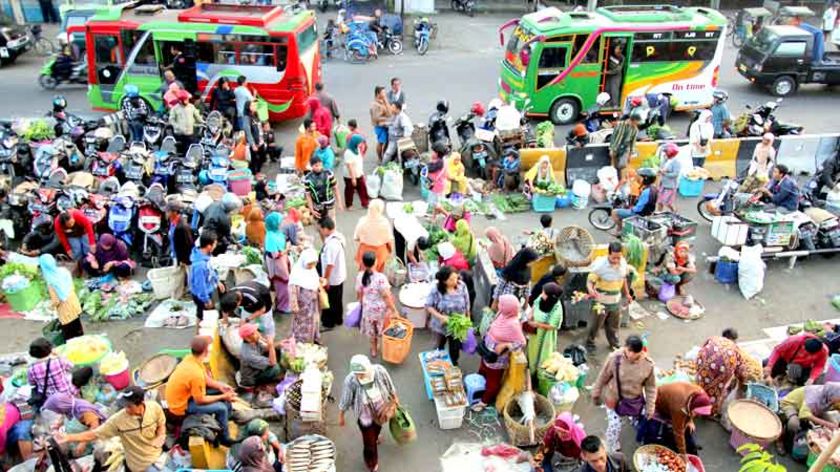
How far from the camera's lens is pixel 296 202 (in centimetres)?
1173

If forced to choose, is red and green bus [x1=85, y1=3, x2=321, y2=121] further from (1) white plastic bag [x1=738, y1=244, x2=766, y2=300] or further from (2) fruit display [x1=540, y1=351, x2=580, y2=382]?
(1) white plastic bag [x1=738, y1=244, x2=766, y2=300]

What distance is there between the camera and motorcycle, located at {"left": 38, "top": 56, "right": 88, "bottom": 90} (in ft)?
59.3

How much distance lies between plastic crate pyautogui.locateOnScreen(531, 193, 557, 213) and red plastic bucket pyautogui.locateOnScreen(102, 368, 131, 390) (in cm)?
772

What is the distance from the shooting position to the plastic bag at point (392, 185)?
1317 cm

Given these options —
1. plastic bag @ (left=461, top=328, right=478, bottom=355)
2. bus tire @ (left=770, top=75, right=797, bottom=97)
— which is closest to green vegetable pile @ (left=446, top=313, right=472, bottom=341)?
plastic bag @ (left=461, top=328, right=478, bottom=355)

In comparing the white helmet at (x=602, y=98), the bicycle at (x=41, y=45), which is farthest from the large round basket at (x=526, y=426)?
the bicycle at (x=41, y=45)

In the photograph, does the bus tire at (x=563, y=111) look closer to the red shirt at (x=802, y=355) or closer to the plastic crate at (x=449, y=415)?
the red shirt at (x=802, y=355)

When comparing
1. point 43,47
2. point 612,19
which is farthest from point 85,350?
point 43,47

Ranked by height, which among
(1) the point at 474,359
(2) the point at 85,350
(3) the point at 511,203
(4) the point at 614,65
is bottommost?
(1) the point at 474,359

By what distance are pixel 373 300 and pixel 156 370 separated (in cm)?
262

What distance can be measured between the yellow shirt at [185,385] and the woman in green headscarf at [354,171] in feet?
19.2

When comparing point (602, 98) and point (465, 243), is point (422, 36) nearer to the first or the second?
point (602, 98)

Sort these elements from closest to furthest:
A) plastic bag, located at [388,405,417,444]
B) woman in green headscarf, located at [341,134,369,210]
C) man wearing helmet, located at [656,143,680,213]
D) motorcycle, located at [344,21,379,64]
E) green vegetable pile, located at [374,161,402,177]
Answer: plastic bag, located at [388,405,417,444] → man wearing helmet, located at [656,143,680,213] → woman in green headscarf, located at [341,134,369,210] → green vegetable pile, located at [374,161,402,177] → motorcycle, located at [344,21,379,64]

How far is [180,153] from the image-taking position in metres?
13.8
